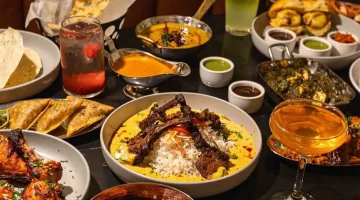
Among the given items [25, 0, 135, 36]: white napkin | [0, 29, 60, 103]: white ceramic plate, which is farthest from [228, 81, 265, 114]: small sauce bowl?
[0, 29, 60, 103]: white ceramic plate

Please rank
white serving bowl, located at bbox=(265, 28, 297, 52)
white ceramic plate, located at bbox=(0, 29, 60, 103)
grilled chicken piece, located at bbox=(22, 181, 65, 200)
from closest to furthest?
grilled chicken piece, located at bbox=(22, 181, 65, 200)
white ceramic plate, located at bbox=(0, 29, 60, 103)
white serving bowl, located at bbox=(265, 28, 297, 52)

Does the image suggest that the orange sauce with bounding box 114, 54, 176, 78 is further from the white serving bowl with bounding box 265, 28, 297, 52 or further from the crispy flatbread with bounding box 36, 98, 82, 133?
the white serving bowl with bounding box 265, 28, 297, 52

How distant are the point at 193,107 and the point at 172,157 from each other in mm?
396

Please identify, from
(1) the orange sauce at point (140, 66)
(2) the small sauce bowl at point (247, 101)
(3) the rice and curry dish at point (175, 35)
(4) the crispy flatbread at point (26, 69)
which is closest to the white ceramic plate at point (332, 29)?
(3) the rice and curry dish at point (175, 35)

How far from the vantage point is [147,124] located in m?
1.80

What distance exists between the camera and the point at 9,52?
2.11m

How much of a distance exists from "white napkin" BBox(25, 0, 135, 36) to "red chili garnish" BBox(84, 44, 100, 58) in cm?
28

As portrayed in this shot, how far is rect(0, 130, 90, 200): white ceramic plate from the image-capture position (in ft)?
5.17

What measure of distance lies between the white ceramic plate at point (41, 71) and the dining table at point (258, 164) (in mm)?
58

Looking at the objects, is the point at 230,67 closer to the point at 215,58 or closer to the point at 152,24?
the point at 215,58

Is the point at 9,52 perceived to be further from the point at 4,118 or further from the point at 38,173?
the point at 38,173

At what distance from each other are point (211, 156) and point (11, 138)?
648mm

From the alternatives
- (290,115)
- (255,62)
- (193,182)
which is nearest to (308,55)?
(255,62)

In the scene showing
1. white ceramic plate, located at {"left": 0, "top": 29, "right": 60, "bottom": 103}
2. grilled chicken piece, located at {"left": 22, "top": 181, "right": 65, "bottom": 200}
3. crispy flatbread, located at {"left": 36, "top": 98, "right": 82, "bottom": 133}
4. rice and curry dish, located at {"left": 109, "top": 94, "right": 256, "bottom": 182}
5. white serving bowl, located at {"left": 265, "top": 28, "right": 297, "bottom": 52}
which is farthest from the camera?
white serving bowl, located at {"left": 265, "top": 28, "right": 297, "bottom": 52}
